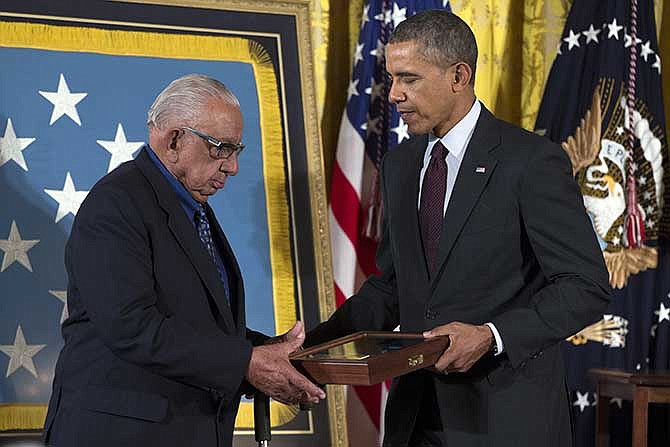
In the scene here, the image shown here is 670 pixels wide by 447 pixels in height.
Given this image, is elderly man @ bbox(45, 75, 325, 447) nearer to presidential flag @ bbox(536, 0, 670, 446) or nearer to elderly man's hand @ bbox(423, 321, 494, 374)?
elderly man's hand @ bbox(423, 321, 494, 374)

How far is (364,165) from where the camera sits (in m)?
4.55

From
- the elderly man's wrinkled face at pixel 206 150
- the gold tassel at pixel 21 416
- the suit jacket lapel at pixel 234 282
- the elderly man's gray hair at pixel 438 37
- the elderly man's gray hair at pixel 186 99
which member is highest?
the elderly man's gray hair at pixel 438 37

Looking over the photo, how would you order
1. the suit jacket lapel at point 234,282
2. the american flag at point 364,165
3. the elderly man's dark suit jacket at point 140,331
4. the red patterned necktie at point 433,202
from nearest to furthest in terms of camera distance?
the elderly man's dark suit jacket at point 140,331 < the suit jacket lapel at point 234,282 < the red patterned necktie at point 433,202 < the american flag at point 364,165

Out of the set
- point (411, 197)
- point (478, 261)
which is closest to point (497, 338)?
point (478, 261)

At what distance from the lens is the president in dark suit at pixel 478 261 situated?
2545mm

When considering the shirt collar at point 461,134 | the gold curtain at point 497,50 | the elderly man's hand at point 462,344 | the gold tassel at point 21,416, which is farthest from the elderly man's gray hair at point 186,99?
the gold curtain at point 497,50

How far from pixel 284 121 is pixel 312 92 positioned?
18 cm

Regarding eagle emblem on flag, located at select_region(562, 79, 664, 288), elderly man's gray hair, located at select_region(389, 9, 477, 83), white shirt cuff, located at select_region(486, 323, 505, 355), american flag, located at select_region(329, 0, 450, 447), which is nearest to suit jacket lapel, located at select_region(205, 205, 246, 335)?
white shirt cuff, located at select_region(486, 323, 505, 355)

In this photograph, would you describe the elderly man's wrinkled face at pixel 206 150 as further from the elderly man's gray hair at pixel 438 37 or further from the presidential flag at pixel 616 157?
the presidential flag at pixel 616 157

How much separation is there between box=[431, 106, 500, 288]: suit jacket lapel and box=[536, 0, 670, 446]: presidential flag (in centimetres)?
212

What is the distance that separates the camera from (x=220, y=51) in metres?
4.05

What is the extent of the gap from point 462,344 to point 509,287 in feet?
0.89

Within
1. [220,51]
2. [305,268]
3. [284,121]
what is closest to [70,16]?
[220,51]

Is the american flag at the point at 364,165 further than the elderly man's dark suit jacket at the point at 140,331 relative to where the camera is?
Yes
